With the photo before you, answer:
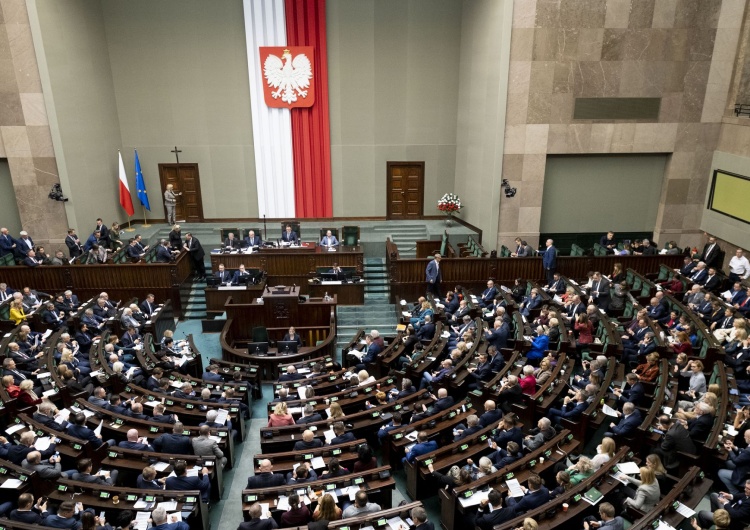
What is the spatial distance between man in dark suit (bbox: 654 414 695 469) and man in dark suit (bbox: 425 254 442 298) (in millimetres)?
7240

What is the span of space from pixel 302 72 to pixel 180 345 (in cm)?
1054

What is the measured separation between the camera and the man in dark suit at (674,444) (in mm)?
7051

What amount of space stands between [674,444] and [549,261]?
7.59 metres

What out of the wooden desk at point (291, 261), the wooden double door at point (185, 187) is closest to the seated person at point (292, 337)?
the wooden desk at point (291, 261)

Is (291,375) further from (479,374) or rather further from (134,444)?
(479,374)

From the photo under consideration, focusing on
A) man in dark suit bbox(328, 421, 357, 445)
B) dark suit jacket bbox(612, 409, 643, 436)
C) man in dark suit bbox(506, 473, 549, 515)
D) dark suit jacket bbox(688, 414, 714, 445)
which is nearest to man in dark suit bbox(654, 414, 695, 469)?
dark suit jacket bbox(688, 414, 714, 445)

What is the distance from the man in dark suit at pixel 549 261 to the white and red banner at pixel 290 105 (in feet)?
26.6


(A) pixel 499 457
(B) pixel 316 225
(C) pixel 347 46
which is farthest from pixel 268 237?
(A) pixel 499 457

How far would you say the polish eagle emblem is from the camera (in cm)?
1791

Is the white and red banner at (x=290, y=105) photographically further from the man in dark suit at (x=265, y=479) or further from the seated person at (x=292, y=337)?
the man in dark suit at (x=265, y=479)

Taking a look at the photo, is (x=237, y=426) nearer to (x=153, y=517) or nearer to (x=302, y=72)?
(x=153, y=517)

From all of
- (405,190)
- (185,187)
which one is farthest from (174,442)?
(405,190)

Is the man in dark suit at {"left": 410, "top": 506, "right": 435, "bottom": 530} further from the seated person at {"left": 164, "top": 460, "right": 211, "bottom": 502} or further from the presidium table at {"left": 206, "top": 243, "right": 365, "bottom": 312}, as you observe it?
the presidium table at {"left": 206, "top": 243, "right": 365, "bottom": 312}

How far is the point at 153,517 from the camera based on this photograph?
5.84m
